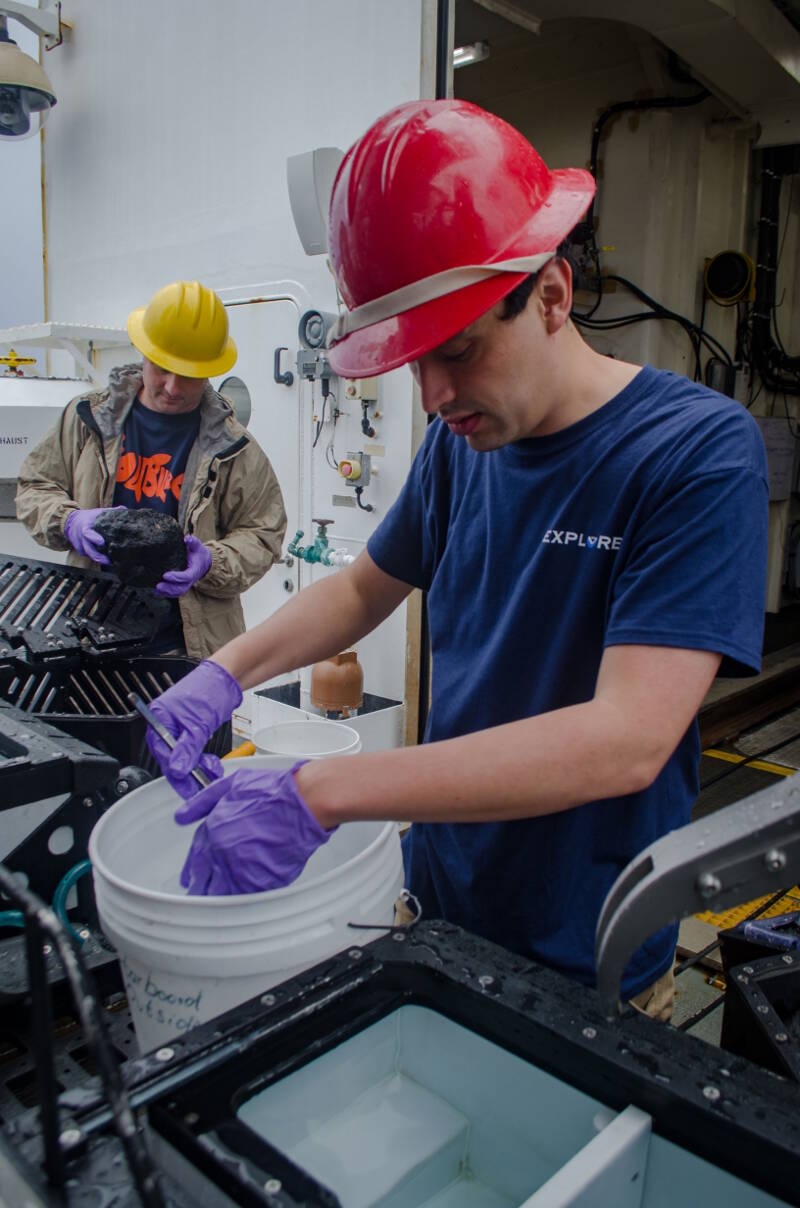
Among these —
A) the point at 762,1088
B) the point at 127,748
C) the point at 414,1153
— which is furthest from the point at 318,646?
the point at 762,1088

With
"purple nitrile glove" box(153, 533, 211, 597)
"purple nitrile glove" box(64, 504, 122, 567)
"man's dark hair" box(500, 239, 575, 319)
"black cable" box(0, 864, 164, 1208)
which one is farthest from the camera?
"purple nitrile glove" box(153, 533, 211, 597)

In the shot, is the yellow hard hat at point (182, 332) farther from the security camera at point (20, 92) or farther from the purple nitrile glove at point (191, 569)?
the security camera at point (20, 92)

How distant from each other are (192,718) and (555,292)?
65cm

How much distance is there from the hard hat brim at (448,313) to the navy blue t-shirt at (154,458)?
1699mm

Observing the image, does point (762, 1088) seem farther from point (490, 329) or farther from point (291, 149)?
point (291, 149)

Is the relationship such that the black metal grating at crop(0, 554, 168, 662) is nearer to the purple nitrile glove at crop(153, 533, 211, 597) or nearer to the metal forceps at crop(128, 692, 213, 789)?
the metal forceps at crop(128, 692, 213, 789)

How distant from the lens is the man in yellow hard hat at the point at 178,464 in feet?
7.79

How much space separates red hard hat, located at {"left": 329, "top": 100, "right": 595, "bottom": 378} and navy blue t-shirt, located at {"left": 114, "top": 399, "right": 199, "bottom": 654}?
5.69 ft

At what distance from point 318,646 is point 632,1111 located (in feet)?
2.63

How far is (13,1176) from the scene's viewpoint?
1.69 feet

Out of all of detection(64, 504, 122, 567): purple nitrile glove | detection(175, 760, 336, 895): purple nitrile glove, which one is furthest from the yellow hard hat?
detection(175, 760, 336, 895): purple nitrile glove

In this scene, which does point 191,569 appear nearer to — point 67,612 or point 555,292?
point 67,612

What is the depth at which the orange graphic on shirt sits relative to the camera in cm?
247

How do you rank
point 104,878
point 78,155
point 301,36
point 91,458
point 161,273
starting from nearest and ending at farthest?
point 104,878, point 91,458, point 301,36, point 161,273, point 78,155
